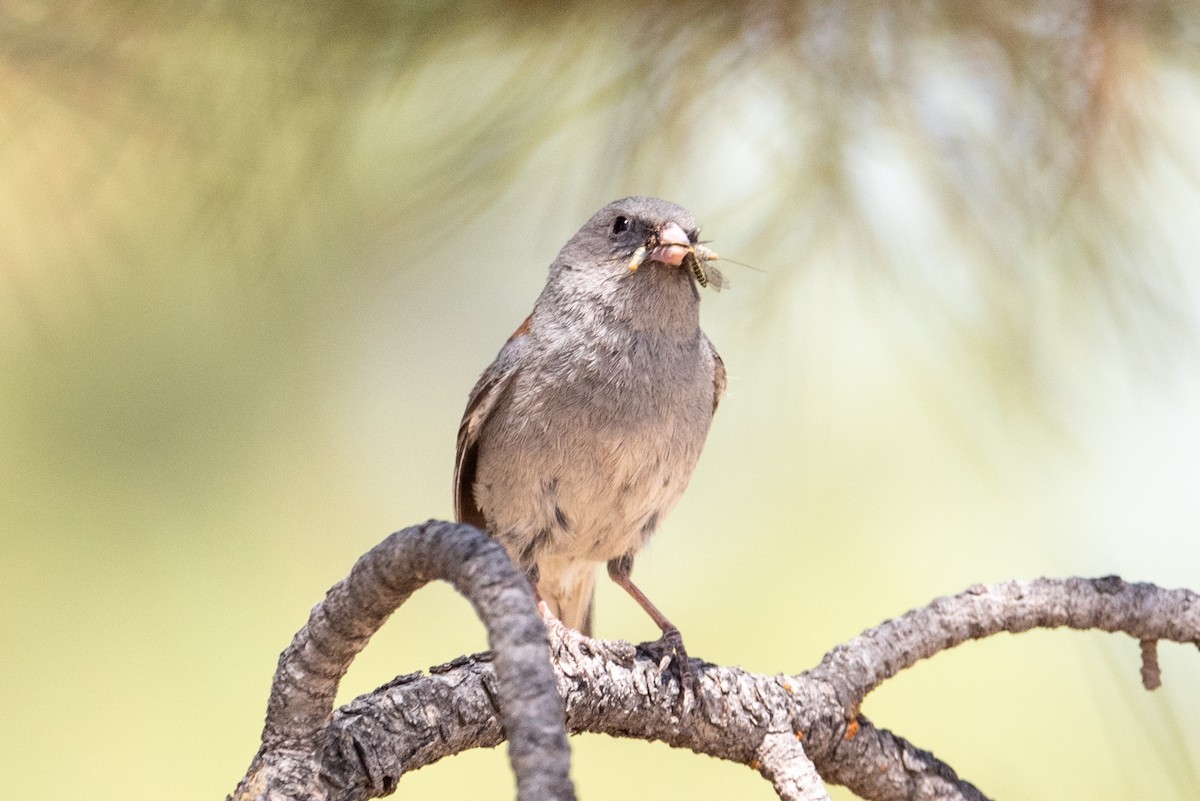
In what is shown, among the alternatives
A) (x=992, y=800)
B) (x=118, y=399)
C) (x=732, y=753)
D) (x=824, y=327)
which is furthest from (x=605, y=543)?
(x=118, y=399)

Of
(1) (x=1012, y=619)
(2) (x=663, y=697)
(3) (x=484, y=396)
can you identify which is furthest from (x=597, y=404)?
(1) (x=1012, y=619)

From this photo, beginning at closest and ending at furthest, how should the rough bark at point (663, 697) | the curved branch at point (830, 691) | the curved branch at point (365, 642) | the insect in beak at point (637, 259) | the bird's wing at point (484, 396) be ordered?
the curved branch at point (365, 642) → the rough bark at point (663, 697) → the curved branch at point (830, 691) → the insect in beak at point (637, 259) → the bird's wing at point (484, 396)

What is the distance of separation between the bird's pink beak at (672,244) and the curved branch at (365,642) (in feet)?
2.00

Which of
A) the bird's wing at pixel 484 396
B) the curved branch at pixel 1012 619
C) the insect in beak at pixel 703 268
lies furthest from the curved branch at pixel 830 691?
the insect in beak at pixel 703 268

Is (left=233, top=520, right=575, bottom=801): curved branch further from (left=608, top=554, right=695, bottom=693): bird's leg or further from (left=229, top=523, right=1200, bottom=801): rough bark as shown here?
(left=608, top=554, right=695, bottom=693): bird's leg

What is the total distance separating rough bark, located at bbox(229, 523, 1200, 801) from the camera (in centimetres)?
101

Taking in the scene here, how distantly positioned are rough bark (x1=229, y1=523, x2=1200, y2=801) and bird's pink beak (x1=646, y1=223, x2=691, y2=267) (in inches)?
20.3

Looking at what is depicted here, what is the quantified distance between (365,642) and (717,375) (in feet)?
2.93

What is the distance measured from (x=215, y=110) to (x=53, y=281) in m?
0.25

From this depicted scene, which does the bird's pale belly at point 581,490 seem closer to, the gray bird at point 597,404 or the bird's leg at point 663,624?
the gray bird at point 597,404

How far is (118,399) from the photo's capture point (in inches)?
50.5

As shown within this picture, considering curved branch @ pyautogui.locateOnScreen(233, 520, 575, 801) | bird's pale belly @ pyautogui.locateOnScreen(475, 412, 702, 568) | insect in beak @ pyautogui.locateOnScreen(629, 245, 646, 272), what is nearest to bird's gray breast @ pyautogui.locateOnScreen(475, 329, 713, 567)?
bird's pale belly @ pyautogui.locateOnScreen(475, 412, 702, 568)

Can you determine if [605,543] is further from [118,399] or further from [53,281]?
[53,281]

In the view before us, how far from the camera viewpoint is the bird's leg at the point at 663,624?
1482mm
